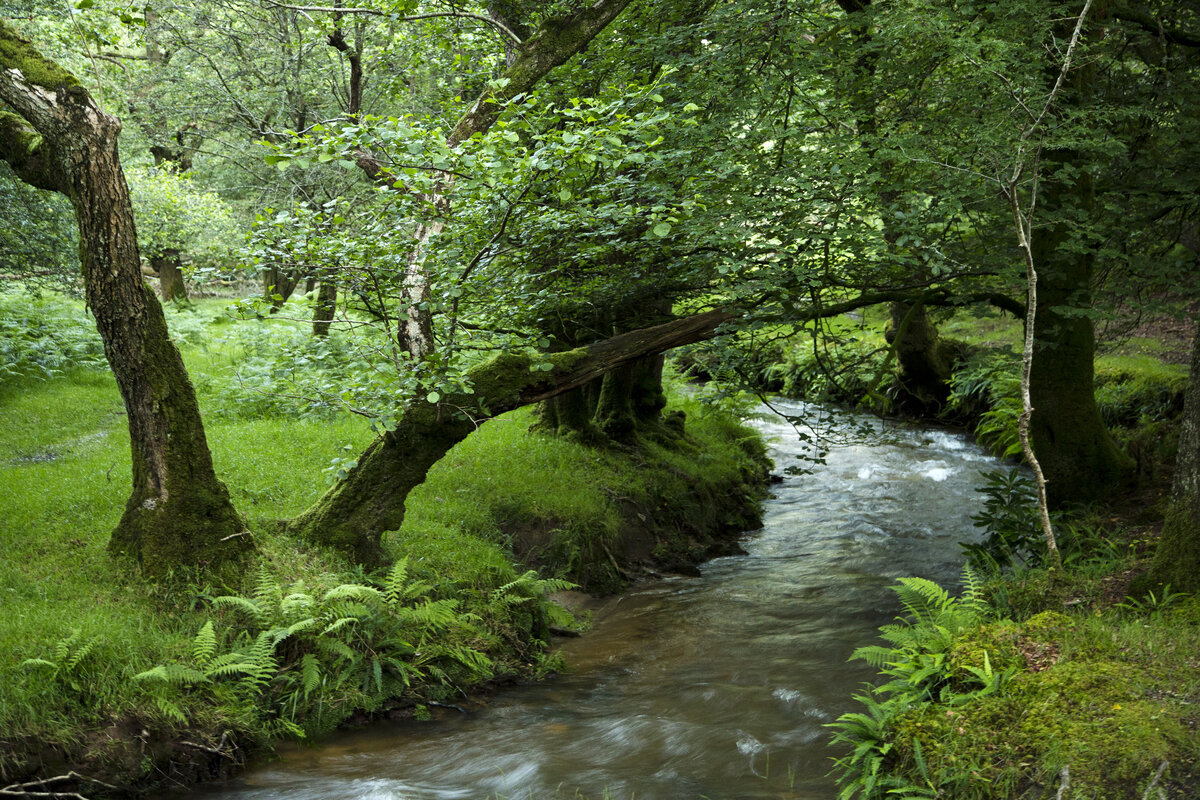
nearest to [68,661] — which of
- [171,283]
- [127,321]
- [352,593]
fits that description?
[352,593]

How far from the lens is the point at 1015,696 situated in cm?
493

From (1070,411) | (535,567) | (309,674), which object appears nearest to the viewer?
(309,674)

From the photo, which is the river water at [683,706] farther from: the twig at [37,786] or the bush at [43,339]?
the bush at [43,339]

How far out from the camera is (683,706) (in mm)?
6664

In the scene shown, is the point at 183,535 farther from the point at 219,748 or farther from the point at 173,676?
the point at 219,748

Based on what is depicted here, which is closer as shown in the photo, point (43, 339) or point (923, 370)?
point (43, 339)

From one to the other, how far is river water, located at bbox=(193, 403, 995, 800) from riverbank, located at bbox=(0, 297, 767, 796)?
39cm

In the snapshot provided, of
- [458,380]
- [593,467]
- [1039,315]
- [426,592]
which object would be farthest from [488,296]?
[1039,315]

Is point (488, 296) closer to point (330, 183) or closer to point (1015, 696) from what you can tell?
point (1015, 696)

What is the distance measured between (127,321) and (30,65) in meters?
A: 2.19

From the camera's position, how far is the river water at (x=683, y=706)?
17.8 feet

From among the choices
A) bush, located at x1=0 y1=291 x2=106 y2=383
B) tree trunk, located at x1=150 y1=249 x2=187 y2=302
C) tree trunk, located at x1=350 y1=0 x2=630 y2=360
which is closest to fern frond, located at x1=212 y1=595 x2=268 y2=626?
tree trunk, located at x1=350 y1=0 x2=630 y2=360

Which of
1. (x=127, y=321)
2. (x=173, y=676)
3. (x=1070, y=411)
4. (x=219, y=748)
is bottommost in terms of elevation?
(x=219, y=748)

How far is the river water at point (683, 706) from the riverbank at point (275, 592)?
39cm
